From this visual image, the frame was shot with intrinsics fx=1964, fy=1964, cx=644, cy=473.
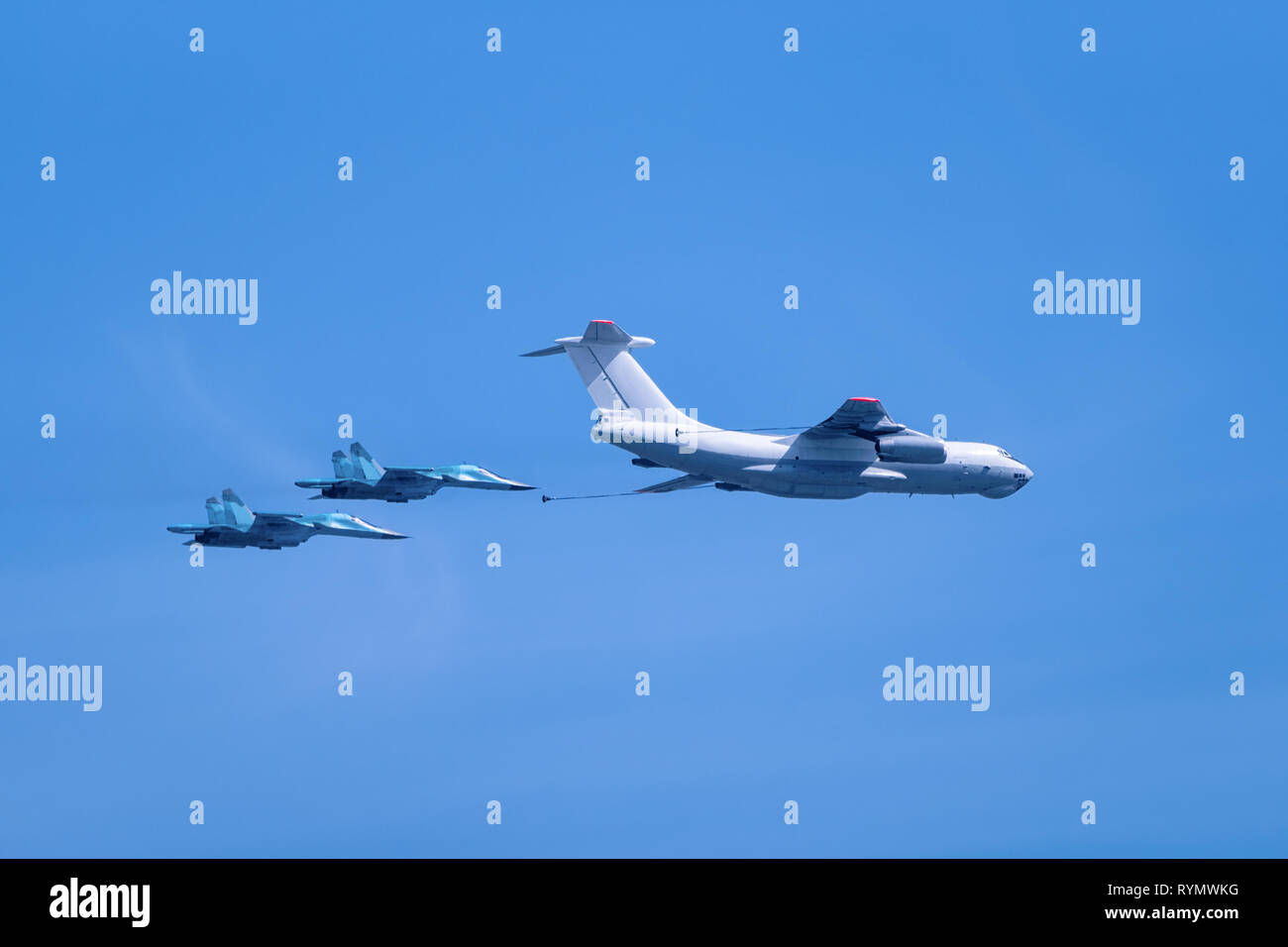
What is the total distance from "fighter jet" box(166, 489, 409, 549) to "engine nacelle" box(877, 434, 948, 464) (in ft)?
54.8

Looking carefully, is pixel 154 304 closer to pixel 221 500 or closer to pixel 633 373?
pixel 221 500

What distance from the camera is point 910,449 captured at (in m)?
60.9

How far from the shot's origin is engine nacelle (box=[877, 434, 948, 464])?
6072 cm

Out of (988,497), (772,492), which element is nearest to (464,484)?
(772,492)

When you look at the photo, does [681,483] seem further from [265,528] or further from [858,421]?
[265,528]

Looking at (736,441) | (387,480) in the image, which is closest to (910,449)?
(736,441)

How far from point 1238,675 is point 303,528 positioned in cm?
3086

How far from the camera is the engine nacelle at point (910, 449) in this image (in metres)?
60.7

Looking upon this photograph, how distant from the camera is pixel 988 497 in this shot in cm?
6538

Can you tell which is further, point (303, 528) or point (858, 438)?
point (303, 528)

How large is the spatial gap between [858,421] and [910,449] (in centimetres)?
239

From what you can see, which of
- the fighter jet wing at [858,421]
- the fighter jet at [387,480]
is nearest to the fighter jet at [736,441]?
the fighter jet wing at [858,421]

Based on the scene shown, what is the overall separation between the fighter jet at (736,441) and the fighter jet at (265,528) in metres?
10.0
